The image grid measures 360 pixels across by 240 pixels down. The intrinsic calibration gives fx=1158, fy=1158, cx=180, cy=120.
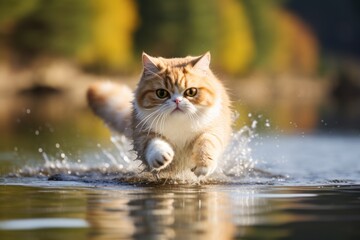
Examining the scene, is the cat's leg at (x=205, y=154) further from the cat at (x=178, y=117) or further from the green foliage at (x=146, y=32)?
the green foliage at (x=146, y=32)

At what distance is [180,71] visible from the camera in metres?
8.54

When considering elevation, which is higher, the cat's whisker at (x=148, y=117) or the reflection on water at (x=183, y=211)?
the cat's whisker at (x=148, y=117)

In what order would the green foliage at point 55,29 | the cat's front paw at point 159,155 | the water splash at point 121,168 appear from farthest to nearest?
the green foliage at point 55,29 → the water splash at point 121,168 → the cat's front paw at point 159,155

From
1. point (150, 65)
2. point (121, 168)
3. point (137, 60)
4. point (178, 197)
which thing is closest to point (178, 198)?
point (178, 197)

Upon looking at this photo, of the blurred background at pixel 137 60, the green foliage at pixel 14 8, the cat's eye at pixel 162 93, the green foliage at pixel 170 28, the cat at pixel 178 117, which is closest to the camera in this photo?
the cat at pixel 178 117

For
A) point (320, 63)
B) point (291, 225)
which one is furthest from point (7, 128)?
point (320, 63)

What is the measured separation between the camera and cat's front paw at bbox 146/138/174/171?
8164 millimetres

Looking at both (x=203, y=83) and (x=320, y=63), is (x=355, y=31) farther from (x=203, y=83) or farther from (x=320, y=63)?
(x=203, y=83)

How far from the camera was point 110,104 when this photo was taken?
10.3 metres

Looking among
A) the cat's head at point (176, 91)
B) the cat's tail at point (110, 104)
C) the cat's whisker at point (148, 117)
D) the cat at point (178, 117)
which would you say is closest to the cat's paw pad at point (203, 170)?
the cat at point (178, 117)

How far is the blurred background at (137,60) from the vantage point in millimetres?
21812

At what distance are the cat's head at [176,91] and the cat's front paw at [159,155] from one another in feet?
0.76

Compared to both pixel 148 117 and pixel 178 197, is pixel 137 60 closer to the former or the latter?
pixel 148 117

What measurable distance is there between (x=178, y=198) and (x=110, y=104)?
2.86m
